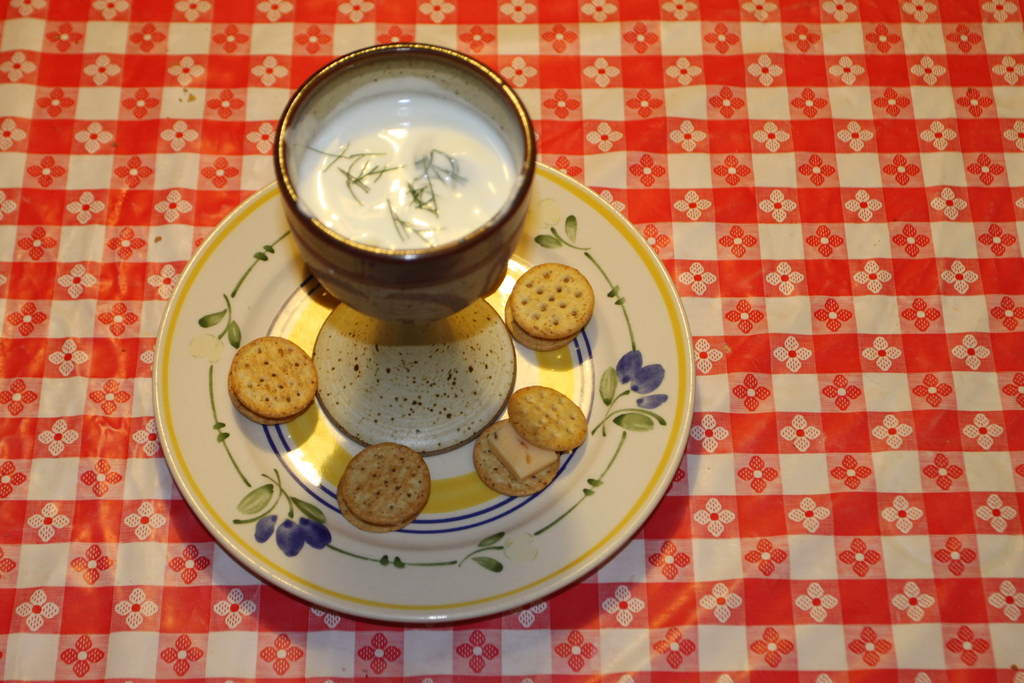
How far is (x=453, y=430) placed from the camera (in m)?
1.40

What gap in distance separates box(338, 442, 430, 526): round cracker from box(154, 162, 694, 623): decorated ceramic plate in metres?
0.04

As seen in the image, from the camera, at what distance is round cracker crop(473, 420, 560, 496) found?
1333 mm

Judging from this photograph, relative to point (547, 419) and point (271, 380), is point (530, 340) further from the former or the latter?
point (271, 380)

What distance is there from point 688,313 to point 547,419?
0.43 meters

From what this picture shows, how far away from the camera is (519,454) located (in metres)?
1.33

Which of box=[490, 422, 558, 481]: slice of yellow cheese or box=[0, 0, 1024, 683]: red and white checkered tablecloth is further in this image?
box=[0, 0, 1024, 683]: red and white checkered tablecloth

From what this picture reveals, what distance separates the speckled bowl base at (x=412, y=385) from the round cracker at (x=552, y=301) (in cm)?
9

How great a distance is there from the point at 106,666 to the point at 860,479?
4.29ft

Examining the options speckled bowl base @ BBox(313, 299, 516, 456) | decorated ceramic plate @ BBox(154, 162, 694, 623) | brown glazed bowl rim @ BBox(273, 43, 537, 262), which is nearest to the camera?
brown glazed bowl rim @ BBox(273, 43, 537, 262)

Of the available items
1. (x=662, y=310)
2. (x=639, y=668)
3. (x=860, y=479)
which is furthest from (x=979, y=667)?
(x=662, y=310)

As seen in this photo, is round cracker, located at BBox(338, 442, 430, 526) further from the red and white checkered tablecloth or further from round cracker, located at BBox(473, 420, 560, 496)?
the red and white checkered tablecloth

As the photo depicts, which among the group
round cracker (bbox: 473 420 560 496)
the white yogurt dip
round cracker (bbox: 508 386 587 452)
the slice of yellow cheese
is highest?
the white yogurt dip

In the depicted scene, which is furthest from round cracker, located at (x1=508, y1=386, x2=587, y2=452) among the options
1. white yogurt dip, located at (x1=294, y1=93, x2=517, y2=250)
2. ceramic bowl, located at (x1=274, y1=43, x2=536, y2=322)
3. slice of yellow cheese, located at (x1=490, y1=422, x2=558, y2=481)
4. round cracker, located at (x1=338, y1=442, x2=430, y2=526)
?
white yogurt dip, located at (x1=294, y1=93, x2=517, y2=250)

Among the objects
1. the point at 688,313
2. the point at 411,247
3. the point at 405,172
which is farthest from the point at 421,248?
the point at 688,313
